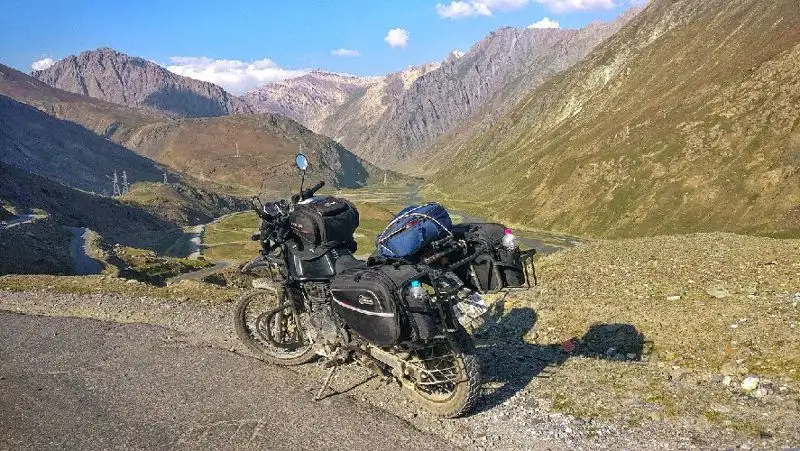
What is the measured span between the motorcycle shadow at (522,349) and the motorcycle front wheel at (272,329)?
3.23 m

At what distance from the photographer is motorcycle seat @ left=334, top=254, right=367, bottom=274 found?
909 centimetres

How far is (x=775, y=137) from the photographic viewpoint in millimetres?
94750

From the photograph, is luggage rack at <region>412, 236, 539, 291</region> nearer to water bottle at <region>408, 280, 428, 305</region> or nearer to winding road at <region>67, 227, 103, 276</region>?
water bottle at <region>408, 280, 428, 305</region>

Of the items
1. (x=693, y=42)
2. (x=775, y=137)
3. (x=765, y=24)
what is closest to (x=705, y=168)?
(x=775, y=137)

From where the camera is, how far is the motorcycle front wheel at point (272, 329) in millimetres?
10367

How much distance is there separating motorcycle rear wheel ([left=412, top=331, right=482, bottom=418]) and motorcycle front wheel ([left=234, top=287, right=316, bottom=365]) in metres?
2.62

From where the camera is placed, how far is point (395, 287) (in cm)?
755

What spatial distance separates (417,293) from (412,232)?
4.04 feet

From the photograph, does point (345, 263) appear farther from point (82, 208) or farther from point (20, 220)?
point (82, 208)

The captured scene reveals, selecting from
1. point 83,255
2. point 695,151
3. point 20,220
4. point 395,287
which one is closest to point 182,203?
point 20,220

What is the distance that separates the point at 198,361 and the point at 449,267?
536 centimetres

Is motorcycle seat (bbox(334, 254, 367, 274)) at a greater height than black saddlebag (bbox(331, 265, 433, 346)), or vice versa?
motorcycle seat (bbox(334, 254, 367, 274))

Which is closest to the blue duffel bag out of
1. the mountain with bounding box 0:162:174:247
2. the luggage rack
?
the luggage rack

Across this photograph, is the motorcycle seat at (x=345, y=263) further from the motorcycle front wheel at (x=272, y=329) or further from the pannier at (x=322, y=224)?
the motorcycle front wheel at (x=272, y=329)
